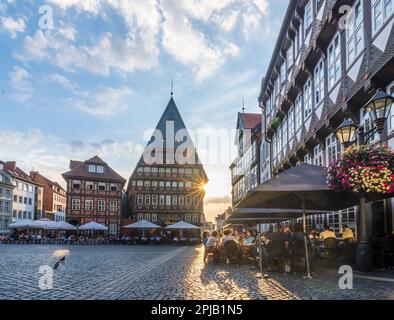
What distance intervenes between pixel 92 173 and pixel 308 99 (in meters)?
46.8

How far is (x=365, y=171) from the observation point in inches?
384

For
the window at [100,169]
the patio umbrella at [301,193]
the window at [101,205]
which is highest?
the window at [100,169]

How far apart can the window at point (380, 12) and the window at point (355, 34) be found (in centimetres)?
86

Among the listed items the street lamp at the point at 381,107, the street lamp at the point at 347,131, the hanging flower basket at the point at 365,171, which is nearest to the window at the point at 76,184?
the street lamp at the point at 347,131

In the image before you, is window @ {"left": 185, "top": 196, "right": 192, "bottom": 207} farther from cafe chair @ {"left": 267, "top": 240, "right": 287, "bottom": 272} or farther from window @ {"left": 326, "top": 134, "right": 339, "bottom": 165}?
cafe chair @ {"left": 267, "top": 240, "right": 287, "bottom": 272}

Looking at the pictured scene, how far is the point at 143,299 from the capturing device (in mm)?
7699

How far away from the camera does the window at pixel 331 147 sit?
1731 centimetres

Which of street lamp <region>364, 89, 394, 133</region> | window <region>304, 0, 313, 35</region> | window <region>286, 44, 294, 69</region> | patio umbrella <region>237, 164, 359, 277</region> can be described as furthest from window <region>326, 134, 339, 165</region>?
street lamp <region>364, 89, 394, 133</region>

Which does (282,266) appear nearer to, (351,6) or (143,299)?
(143,299)

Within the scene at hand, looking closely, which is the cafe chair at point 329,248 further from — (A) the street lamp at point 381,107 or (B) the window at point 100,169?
(B) the window at point 100,169

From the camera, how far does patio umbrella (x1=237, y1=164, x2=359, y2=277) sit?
33.1 ft

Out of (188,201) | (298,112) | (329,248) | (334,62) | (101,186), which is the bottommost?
(329,248)

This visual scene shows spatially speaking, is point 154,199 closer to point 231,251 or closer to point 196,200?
point 196,200

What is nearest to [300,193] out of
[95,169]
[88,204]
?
[88,204]
